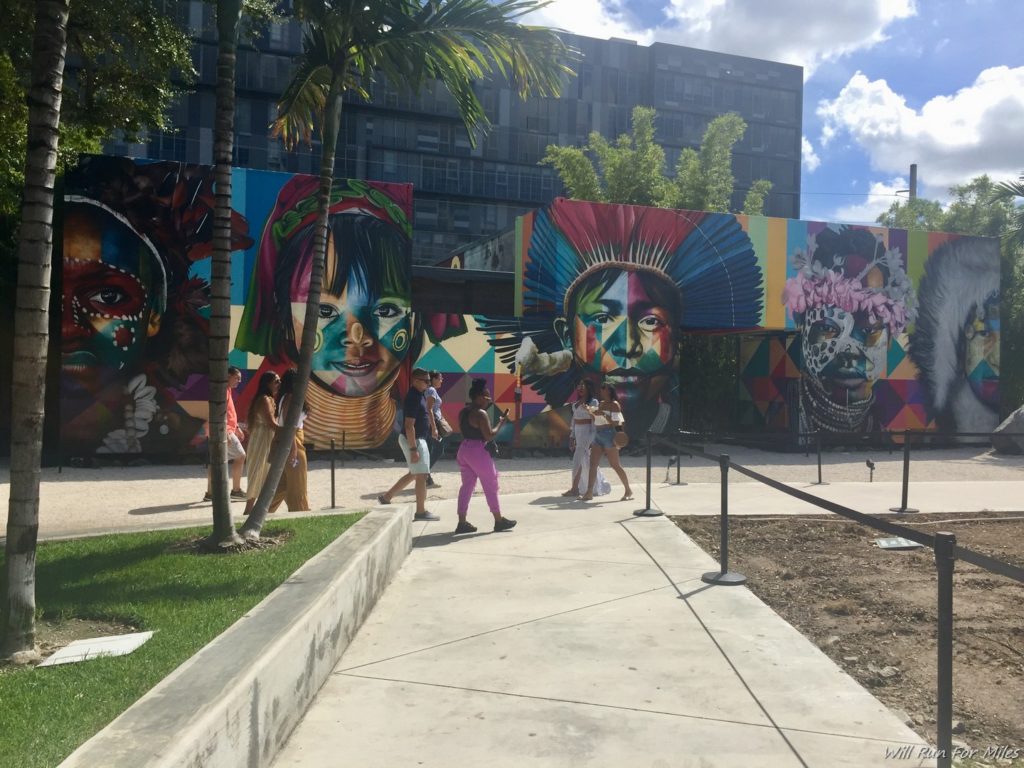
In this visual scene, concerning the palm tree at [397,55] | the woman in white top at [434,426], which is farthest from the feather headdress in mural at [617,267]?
the palm tree at [397,55]

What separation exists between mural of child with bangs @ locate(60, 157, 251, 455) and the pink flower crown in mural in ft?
44.7

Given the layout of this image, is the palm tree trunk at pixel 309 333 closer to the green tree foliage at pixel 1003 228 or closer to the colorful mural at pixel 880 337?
the colorful mural at pixel 880 337

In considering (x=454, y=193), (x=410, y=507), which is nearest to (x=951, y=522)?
(x=410, y=507)

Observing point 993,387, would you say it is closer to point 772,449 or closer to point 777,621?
point 772,449

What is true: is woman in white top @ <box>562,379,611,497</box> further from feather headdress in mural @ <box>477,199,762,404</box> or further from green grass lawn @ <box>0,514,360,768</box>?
feather headdress in mural @ <box>477,199,762,404</box>

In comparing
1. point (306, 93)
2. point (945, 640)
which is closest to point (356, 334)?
point (306, 93)

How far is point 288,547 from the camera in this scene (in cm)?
648

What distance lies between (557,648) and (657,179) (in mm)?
34076

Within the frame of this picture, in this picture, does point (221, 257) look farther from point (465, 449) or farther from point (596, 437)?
point (596, 437)

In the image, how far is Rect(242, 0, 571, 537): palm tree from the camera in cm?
720

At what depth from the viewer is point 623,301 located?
19.4 m

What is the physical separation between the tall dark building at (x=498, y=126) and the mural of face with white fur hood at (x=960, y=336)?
30850mm

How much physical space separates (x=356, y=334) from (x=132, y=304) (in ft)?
14.3

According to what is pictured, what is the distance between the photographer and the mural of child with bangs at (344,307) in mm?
17125
